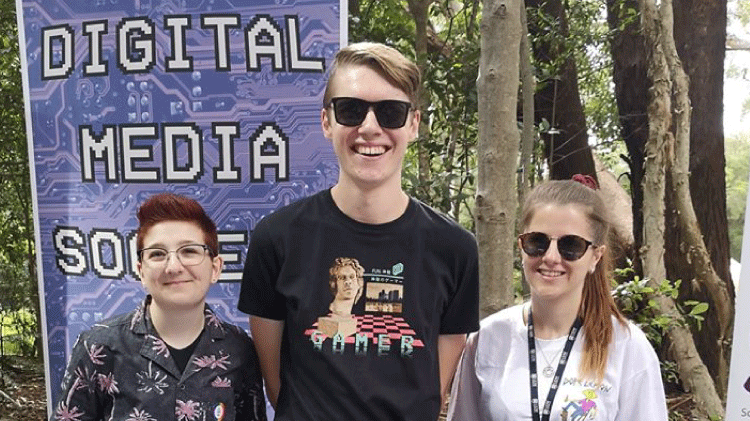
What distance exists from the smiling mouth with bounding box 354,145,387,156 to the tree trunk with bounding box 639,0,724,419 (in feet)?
9.10

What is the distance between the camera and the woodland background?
133 inches

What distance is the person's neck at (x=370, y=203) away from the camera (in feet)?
7.15

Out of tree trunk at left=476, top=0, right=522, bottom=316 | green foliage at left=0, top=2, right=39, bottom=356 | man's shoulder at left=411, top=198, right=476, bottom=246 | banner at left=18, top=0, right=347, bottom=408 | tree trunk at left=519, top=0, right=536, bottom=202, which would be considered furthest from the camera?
green foliage at left=0, top=2, right=39, bottom=356

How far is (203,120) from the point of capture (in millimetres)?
3158

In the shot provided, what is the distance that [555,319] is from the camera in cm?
234

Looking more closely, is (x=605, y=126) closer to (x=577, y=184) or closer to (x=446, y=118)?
(x=446, y=118)

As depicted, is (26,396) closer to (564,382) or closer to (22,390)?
(22,390)

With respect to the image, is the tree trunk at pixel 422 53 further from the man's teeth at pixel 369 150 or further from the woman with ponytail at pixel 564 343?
the man's teeth at pixel 369 150

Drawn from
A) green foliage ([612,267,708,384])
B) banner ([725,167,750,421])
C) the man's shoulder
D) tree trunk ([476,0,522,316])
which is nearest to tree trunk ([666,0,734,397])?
green foliage ([612,267,708,384])

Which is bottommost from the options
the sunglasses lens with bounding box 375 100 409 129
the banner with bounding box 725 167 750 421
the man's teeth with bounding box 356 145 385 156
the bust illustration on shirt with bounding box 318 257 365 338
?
the banner with bounding box 725 167 750 421

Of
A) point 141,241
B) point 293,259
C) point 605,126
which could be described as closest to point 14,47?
point 141,241

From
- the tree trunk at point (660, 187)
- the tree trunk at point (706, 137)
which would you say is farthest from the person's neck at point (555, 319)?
the tree trunk at point (706, 137)

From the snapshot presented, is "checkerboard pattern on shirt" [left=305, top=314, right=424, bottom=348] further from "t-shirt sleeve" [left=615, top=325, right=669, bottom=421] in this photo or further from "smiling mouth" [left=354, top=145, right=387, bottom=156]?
"t-shirt sleeve" [left=615, top=325, right=669, bottom=421]

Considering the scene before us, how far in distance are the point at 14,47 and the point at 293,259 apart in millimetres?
3747
